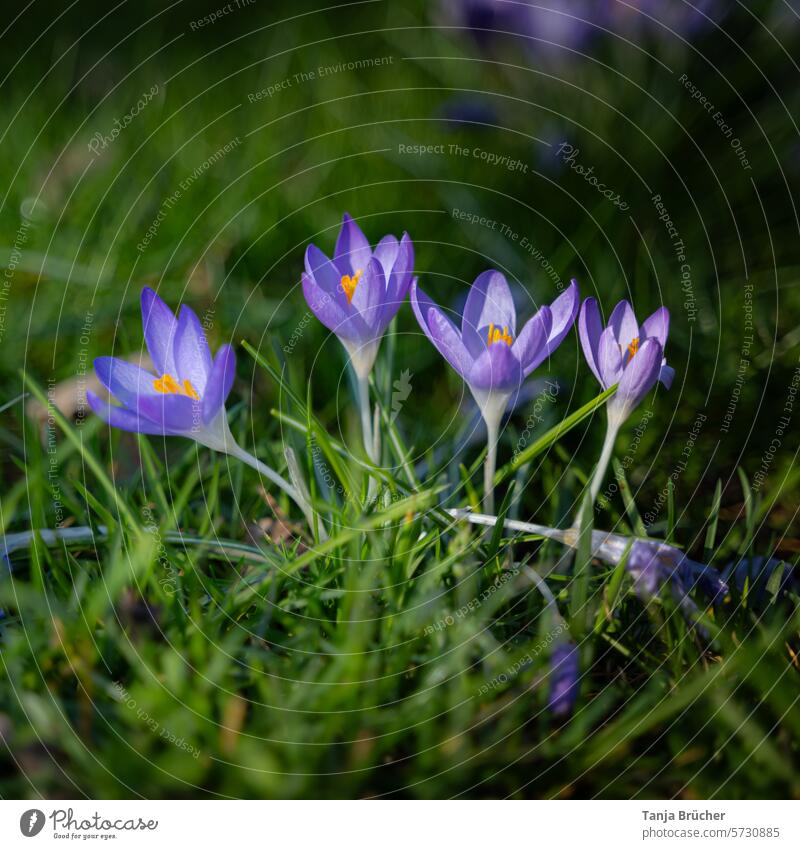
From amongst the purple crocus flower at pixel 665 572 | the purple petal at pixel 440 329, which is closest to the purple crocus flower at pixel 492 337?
the purple petal at pixel 440 329

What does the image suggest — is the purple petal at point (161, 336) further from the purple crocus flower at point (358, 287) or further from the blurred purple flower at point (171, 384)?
the purple crocus flower at point (358, 287)

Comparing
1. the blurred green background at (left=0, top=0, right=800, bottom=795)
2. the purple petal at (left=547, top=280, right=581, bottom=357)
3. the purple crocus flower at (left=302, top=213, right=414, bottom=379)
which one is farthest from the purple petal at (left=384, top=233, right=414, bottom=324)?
the blurred green background at (left=0, top=0, right=800, bottom=795)

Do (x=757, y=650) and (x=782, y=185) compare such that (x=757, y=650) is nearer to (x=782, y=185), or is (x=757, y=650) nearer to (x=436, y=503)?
(x=436, y=503)

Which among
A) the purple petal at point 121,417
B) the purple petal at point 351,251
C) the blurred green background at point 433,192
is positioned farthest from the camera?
the blurred green background at point 433,192

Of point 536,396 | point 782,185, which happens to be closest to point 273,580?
point 536,396

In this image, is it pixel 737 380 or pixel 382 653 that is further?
pixel 737 380
